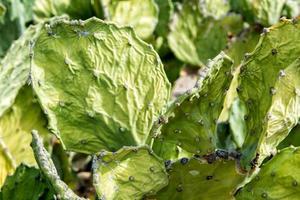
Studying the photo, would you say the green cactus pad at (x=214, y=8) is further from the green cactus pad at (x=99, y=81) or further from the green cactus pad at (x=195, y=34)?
the green cactus pad at (x=99, y=81)

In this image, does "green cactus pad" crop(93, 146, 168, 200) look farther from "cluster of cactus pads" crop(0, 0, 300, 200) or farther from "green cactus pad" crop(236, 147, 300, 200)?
"green cactus pad" crop(236, 147, 300, 200)

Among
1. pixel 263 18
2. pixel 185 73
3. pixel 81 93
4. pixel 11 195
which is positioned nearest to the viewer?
pixel 81 93

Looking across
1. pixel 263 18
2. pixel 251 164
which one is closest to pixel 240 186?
pixel 251 164

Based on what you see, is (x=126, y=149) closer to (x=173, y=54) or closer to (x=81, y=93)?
(x=81, y=93)

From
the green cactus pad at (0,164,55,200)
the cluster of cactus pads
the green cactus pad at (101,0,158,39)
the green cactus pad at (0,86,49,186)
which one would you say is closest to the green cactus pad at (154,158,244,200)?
the cluster of cactus pads

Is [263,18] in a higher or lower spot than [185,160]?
lower

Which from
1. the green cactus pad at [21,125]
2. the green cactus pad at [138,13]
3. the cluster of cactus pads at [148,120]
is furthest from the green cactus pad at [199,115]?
the green cactus pad at [138,13]
